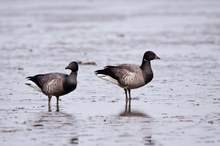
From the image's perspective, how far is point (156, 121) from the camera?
1302cm

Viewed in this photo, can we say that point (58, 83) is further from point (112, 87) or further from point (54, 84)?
point (112, 87)

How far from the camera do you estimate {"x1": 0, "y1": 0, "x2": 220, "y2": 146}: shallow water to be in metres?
11.9

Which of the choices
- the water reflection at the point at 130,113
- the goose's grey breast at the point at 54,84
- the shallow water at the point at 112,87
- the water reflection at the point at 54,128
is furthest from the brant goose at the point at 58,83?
the water reflection at the point at 130,113

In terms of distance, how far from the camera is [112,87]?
1744 cm

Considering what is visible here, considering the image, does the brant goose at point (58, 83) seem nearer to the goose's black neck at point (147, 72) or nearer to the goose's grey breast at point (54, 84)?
the goose's grey breast at point (54, 84)

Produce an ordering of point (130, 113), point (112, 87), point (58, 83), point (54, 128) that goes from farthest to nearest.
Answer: point (112, 87) → point (58, 83) → point (130, 113) → point (54, 128)

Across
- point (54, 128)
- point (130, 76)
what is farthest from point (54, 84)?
point (54, 128)

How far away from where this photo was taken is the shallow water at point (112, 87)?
11.9 m

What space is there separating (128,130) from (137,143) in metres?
1.04

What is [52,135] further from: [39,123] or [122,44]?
[122,44]

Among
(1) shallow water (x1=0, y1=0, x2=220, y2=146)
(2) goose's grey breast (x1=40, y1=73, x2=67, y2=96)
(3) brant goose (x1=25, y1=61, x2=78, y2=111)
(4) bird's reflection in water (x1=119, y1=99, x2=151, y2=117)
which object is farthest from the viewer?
(2) goose's grey breast (x1=40, y1=73, x2=67, y2=96)

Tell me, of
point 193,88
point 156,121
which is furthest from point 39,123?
point 193,88

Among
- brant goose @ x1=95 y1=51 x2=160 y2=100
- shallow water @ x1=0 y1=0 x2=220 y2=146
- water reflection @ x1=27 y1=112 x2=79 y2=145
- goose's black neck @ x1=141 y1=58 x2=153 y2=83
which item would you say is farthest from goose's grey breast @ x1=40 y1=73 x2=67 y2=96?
goose's black neck @ x1=141 y1=58 x2=153 y2=83

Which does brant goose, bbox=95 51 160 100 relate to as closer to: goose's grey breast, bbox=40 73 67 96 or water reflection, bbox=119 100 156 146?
water reflection, bbox=119 100 156 146
